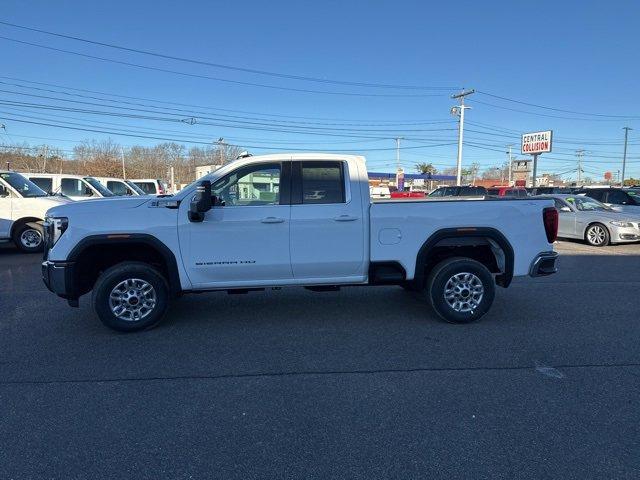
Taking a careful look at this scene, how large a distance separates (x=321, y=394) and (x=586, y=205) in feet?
43.3

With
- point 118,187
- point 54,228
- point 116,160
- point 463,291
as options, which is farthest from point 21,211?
point 116,160

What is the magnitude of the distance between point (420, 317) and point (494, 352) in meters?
1.33

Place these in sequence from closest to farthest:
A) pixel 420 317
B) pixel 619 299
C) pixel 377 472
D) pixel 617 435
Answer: pixel 377 472, pixel 617 435, pixel 420 317, pixel 619 299

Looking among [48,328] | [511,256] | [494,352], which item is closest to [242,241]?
[48,328]

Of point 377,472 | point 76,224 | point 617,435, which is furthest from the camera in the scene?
point 76,224

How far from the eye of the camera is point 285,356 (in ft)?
14.6

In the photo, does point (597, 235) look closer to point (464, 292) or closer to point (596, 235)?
point (596, 235)

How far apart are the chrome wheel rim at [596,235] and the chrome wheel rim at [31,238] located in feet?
50.3

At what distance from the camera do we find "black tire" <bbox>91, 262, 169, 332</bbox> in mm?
4984

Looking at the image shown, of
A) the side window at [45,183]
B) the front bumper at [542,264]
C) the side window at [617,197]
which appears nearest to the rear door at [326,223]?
the front bumper at [542,264]

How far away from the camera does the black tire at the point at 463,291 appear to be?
5.42m

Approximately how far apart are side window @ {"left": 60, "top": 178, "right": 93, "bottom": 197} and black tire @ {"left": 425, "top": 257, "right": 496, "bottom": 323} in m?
12.5

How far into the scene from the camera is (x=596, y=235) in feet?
43.2

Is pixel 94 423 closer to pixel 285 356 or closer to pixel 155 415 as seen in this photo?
pixel 155 415
